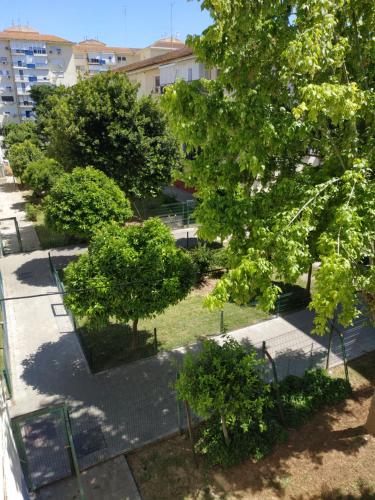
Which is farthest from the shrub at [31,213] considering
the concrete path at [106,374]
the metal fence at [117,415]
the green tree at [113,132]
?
the metal fence at [117,415]

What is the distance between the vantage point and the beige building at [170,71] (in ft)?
82.2

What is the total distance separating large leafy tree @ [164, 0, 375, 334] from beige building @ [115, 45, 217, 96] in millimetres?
13452

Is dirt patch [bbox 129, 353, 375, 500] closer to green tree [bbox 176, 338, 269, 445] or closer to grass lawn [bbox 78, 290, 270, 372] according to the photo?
green tree [bbox 176, 338, 269, 445]

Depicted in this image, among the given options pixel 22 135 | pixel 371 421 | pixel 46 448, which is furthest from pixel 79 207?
pixel 22 135

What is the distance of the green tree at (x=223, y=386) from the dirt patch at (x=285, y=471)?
0.84 metres

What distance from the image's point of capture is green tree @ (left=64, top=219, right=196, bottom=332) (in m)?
8.91

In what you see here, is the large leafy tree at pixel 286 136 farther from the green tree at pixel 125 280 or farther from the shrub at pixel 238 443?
the shrub at pixel 238 443

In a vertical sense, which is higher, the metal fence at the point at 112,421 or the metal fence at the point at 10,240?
the metal fence at the point at 10,240

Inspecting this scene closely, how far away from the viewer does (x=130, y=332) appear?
11.8 m

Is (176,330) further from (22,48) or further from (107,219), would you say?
(22,48)

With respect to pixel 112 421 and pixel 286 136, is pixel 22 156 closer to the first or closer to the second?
pixel 112 421

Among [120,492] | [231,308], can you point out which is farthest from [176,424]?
[231,308]

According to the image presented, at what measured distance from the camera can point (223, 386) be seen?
6.72 metres

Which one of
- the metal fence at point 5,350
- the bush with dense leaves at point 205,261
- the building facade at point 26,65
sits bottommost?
the metal fence at point 5,350
